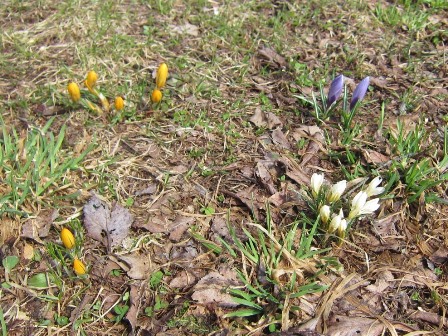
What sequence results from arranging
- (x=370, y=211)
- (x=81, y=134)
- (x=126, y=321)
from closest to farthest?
(x=126, y=321)
(x=370, y=211)
(x=81, y=134)

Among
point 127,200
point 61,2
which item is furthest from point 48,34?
point 127,200

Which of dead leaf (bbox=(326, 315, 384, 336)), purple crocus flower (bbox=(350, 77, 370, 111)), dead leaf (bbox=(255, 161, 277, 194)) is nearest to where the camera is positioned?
dead leaf (bbox=(326, 315, 384, 336))

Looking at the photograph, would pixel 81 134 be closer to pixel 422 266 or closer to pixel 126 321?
pixel 126 321

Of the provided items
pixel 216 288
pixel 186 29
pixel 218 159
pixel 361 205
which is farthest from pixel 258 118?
pixel 216 288

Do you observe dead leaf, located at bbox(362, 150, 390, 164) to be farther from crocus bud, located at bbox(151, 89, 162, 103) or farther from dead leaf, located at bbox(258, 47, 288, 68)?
crocus bud, located at bbox(151, 89, 162, 103)

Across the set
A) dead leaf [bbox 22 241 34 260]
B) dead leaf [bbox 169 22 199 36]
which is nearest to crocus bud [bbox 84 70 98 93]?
dead leaf [bbox 169 22 199 36]

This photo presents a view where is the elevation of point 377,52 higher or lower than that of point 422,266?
higher
